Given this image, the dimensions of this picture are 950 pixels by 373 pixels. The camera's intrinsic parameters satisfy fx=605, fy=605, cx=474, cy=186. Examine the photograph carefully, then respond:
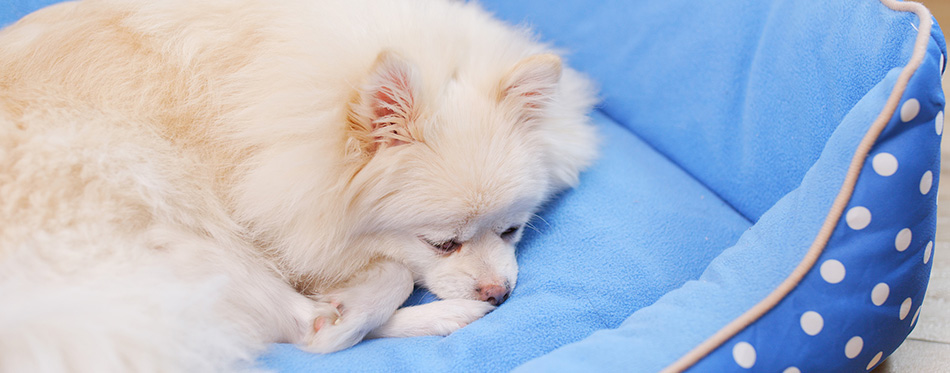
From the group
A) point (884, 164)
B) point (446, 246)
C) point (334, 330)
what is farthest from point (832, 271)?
point (334, 330)

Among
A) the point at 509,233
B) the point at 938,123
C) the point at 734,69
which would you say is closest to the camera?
the point at 938,123

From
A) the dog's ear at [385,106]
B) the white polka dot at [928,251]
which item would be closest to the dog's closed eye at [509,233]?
the dog's ear at [385,106]

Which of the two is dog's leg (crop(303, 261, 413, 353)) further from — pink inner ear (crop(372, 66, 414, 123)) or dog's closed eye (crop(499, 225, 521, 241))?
pink inner ear (crop(372, 66, 414, 123))

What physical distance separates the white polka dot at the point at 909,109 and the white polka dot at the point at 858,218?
0.68 feet

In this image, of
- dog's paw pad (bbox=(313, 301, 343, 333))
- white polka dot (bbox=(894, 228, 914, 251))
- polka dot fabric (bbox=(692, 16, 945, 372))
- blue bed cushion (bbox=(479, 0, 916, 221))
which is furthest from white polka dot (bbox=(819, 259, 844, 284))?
dog's paw pad (bbox=(313, 301, 343, 333))

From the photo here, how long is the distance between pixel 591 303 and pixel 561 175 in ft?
1.46

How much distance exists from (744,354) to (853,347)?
0.27 m

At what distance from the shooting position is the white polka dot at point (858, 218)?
128 cm

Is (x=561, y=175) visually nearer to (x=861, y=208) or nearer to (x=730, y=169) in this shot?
(x=730, y=169)

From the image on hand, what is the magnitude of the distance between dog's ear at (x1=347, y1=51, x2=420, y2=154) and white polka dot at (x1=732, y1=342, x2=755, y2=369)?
2.79ft

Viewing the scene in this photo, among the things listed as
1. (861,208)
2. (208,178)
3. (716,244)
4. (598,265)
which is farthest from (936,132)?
(208,178)

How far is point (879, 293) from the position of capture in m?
1.31

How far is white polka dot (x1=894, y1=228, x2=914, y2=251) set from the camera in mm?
1291

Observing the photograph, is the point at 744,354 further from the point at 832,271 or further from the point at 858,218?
the point at 858,218
